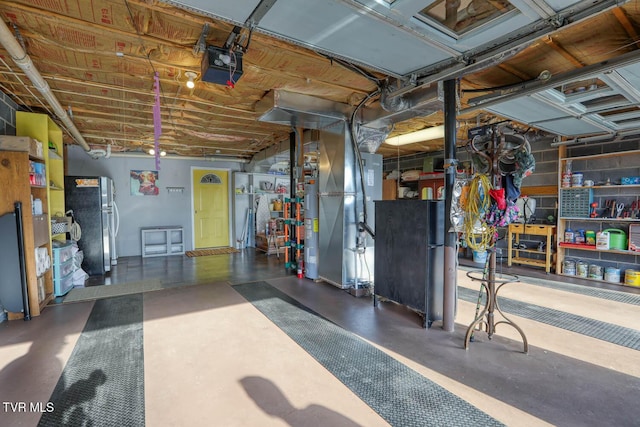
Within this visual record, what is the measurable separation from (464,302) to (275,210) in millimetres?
5841

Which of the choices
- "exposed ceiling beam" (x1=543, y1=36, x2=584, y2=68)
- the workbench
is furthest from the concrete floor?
"exposed ceiling beam" (x1=543, y1=36, x2=584, y2=68)

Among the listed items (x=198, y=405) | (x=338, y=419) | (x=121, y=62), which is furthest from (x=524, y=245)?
(x=121, y=62)

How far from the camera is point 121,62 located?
2.96m

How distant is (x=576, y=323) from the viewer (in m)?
3.31

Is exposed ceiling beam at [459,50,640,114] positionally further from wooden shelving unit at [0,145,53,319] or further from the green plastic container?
wooden shelving unit at [0,145,53,319]

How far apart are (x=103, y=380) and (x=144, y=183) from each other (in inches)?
250

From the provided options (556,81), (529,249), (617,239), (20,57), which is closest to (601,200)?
(617,239)

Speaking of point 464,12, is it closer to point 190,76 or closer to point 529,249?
point 190,76

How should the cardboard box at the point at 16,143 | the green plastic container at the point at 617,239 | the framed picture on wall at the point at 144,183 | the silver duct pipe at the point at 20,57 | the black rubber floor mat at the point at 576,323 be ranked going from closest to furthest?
the silver duct pipe at the point at 20,57 → the black rubber floor mat at the point at 576,323 → the cardboard box at the point at 16,143 → the green plastic container at the point at 617,239 → the framed picture on wall at the point at 144,183

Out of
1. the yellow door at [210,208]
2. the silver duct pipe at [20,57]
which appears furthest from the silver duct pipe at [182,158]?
the silver duct pipe at [20,57]

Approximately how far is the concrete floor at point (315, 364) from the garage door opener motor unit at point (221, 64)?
2315mm

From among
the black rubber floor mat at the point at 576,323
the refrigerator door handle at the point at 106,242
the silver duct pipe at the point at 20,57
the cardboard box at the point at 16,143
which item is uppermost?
the silver duct pipe at the point at 20,57

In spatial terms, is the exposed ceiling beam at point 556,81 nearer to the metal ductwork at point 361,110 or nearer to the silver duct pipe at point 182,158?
the metal ductwork at point 361,110

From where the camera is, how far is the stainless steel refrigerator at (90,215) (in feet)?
18.1
